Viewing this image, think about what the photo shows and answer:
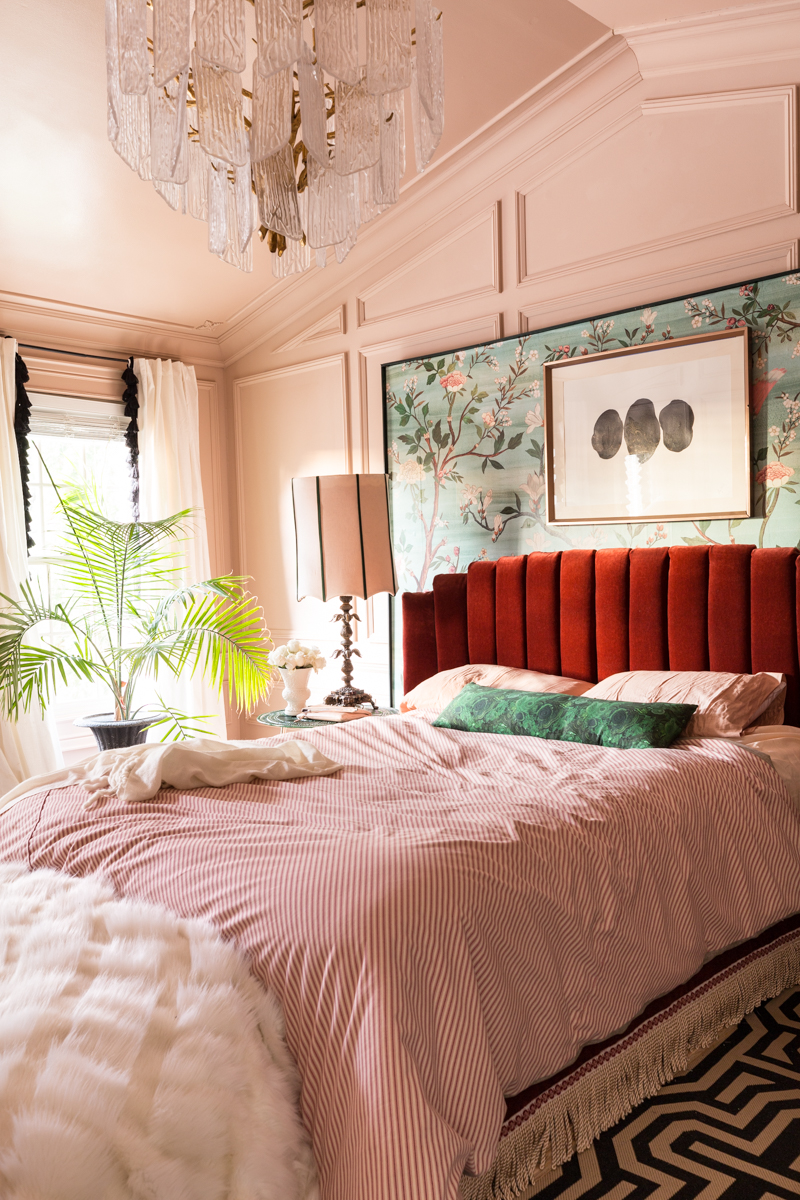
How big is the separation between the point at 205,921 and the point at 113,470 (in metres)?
3.61

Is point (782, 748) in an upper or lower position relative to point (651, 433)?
lower

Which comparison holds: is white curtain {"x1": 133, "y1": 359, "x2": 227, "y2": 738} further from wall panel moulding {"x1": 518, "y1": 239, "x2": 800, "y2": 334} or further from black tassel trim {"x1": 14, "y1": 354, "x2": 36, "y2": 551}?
wall panel moulding {"x1": 518, "y1": 239, "x2": 800, "y2": 334}

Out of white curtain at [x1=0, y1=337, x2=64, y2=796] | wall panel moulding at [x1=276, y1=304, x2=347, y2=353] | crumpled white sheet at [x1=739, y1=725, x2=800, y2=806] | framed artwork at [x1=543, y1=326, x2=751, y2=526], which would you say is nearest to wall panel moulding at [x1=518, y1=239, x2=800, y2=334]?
framed artwork at [x1=543, y1=326, x2=751, y2=526]

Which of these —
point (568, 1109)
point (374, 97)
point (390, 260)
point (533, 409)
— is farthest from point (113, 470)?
point (568, 1109)

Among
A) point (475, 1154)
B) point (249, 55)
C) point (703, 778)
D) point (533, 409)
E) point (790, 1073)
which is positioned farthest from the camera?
point (533, 409)

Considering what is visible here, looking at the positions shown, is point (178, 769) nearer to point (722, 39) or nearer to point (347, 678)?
point (347, 678)

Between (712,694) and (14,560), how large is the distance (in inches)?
121

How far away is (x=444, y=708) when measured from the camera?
3.43 metres

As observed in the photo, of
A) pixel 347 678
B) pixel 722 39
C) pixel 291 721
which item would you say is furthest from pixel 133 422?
pixel 722 39

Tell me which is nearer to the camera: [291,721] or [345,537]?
[291,721]

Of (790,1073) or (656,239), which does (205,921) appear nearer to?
(790,1073)

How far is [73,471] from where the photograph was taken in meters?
4.71

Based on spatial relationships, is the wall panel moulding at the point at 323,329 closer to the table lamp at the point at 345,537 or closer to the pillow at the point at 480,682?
the table lamp at the point at 345,537

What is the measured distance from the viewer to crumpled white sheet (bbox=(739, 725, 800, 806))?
2512 millimetres
